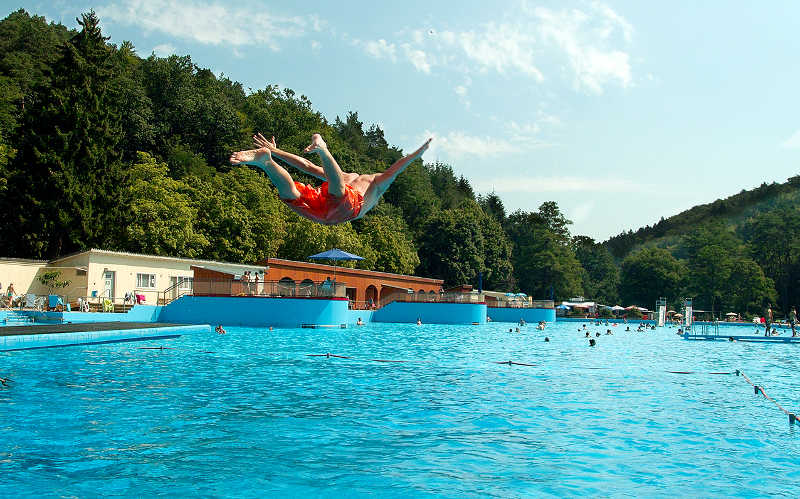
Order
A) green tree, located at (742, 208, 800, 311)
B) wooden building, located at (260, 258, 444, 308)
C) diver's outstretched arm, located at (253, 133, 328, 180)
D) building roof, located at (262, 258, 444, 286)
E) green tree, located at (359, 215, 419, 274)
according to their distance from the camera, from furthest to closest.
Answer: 1. green tree, located at (742, 208, 800, 311)
2. green tree, located at (359, 215, 419, 274)
3. wooden building, located at (260, 258, 444, 308)
4. building roof, located at (262, 258, 444, 286)
5. diver's outstretched arm, located at (253, 133, 328, 180)

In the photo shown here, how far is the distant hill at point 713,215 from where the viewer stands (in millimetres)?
115438

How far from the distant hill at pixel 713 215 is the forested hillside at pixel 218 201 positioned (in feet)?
19.9

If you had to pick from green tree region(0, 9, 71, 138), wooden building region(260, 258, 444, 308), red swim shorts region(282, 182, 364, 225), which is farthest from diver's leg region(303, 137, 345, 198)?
green tree region(0, 9, 71, 138)

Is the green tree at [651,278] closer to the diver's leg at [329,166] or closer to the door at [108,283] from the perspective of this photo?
the door at [108,283]

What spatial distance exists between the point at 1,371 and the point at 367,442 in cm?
976

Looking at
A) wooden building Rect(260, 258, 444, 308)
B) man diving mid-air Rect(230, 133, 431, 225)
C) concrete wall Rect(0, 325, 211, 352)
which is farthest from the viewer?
wooden building Rect(260, 258, 444, 308)

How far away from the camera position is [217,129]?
Answer: 55812 mm

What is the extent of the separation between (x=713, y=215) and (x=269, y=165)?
129 meters

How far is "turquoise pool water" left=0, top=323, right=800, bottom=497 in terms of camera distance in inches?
297

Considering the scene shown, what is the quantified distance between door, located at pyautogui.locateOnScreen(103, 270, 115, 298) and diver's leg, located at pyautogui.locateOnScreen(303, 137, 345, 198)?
28036mm

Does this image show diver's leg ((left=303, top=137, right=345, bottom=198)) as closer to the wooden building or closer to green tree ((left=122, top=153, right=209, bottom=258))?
the wooden building

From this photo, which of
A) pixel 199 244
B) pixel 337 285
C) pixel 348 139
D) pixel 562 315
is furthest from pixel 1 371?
pixel 348 139

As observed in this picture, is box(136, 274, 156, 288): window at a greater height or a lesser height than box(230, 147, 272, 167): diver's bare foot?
lesser

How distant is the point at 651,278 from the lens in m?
82.2
